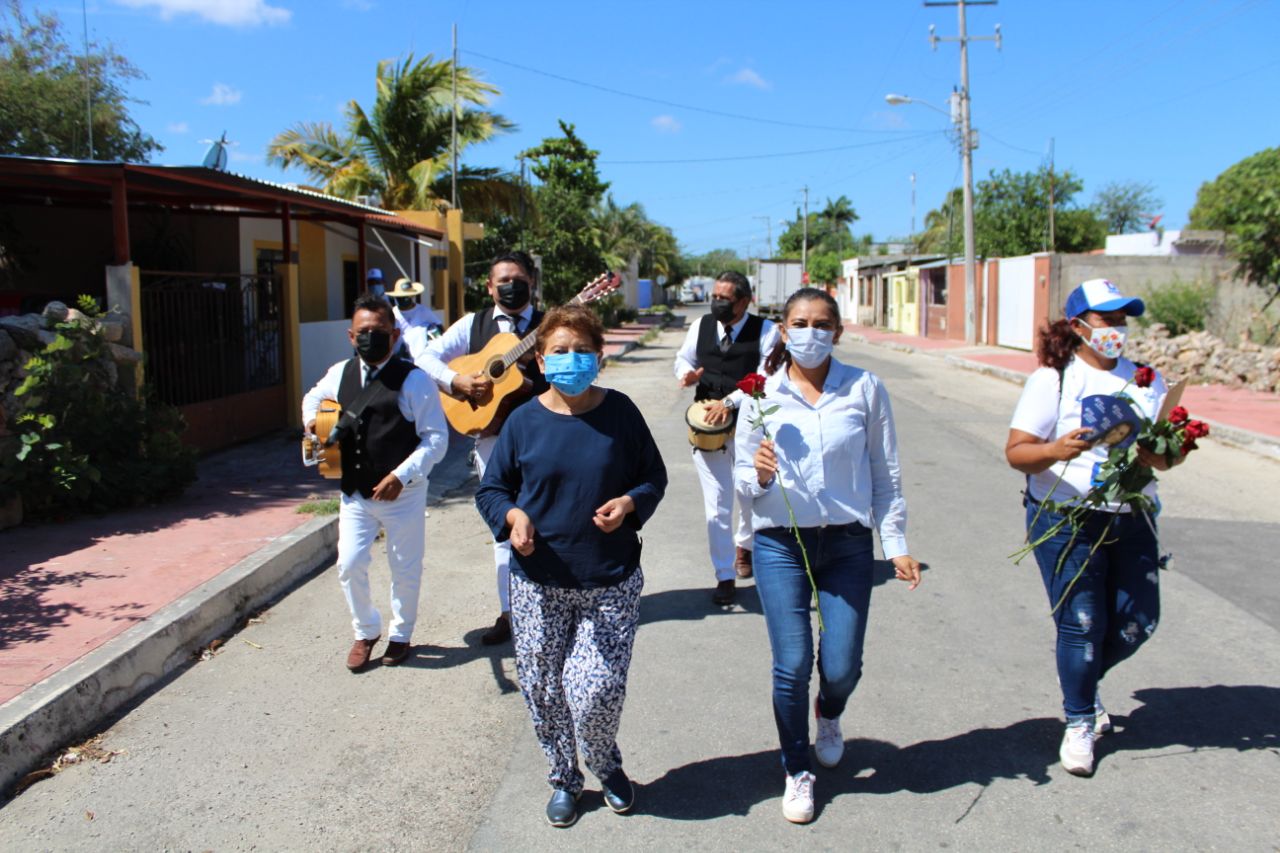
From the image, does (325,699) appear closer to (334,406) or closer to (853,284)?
(334,406)

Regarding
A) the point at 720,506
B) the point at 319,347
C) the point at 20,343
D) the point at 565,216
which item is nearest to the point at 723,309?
the point at 720,506

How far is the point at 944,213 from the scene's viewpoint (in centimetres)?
7531

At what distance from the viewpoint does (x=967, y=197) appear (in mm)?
30484

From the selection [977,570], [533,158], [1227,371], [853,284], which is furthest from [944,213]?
[977,570]

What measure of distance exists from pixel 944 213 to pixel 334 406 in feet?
250

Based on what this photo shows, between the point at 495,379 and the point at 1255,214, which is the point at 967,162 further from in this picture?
the point at 495,379

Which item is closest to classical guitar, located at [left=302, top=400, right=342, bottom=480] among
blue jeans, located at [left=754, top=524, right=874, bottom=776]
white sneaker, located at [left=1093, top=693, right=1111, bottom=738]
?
blue jeans, located at [left=754, top=524, right=874, bottom=776]

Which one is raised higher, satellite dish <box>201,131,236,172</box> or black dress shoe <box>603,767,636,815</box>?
satellite dish <box>201,131,236,172</box>

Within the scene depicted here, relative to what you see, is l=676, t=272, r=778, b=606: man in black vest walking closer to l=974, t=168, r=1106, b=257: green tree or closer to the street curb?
the street curb

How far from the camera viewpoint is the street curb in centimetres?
379

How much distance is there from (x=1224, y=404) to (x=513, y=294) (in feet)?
44.8

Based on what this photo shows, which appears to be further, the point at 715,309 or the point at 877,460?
the point at 715,309

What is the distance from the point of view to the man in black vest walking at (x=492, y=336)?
4.96m

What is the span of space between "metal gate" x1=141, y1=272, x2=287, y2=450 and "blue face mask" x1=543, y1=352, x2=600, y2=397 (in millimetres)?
7225
